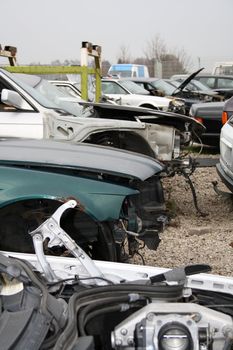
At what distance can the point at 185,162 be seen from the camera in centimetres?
655

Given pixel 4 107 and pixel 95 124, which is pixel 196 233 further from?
pixel 4 107

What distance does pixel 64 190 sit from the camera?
3143mm

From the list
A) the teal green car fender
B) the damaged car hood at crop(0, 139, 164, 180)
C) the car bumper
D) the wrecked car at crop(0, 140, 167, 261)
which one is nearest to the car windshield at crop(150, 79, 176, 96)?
the car bumper

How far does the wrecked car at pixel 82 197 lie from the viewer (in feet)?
10.3

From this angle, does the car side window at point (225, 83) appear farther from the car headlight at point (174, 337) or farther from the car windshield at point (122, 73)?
the car headlight at point (174, 337)

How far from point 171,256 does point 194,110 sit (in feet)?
19.4

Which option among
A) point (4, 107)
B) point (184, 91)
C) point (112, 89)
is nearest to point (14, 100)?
point (4, 107)

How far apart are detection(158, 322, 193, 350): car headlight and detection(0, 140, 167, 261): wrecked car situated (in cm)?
116

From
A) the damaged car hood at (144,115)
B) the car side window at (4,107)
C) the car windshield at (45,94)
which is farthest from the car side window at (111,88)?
the car side window at (4,107)

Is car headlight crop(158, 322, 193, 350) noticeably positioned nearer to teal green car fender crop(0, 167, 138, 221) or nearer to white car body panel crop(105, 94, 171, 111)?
teal green car fender crop(0, 167, 138, 221)

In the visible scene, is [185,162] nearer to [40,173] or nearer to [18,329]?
[40,173]

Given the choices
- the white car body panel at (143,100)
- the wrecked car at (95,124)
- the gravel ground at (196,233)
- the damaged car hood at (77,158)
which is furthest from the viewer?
the white car body panel at (143,100)

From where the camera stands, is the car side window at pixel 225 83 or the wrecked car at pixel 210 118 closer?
the wrecked car at pixel 210 118

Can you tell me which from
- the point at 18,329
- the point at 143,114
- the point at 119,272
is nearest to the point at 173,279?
the point at 119,272
